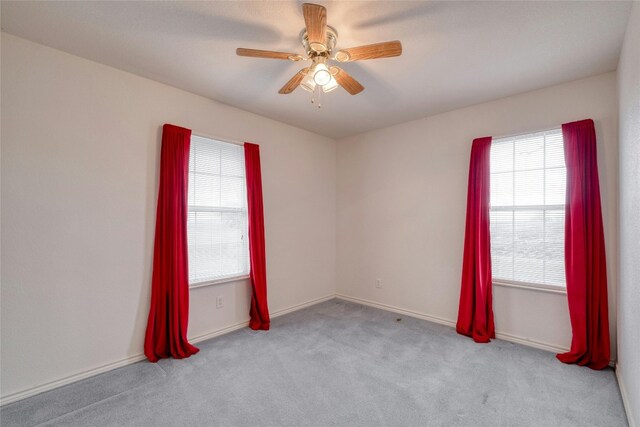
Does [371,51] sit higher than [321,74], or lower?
higher

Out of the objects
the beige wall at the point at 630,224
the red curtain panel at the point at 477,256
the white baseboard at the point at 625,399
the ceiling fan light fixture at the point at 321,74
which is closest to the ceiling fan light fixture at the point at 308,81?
the ceiling fan light fixture at the point at 321,74

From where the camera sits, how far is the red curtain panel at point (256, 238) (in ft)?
10.9

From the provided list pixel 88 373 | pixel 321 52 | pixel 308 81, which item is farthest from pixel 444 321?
pixel 88 373

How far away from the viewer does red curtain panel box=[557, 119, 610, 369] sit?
2428 mm

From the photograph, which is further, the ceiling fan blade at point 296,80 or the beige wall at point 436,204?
the beige wall at point 436,204

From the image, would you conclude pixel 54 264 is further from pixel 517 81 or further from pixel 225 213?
pixel 517 81

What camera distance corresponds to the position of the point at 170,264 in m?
2.68

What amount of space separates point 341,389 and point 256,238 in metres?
1.82

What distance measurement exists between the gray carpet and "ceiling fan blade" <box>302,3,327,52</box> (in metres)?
2.36

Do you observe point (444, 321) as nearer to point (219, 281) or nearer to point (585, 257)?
point (585, 257)

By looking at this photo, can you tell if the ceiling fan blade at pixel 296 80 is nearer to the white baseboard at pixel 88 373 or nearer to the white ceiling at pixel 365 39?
the white ceiling at pixel 365 39

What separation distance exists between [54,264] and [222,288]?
1.44m

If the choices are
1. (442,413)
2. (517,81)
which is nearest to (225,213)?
(442,413)

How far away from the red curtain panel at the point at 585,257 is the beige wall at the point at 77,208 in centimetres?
340
